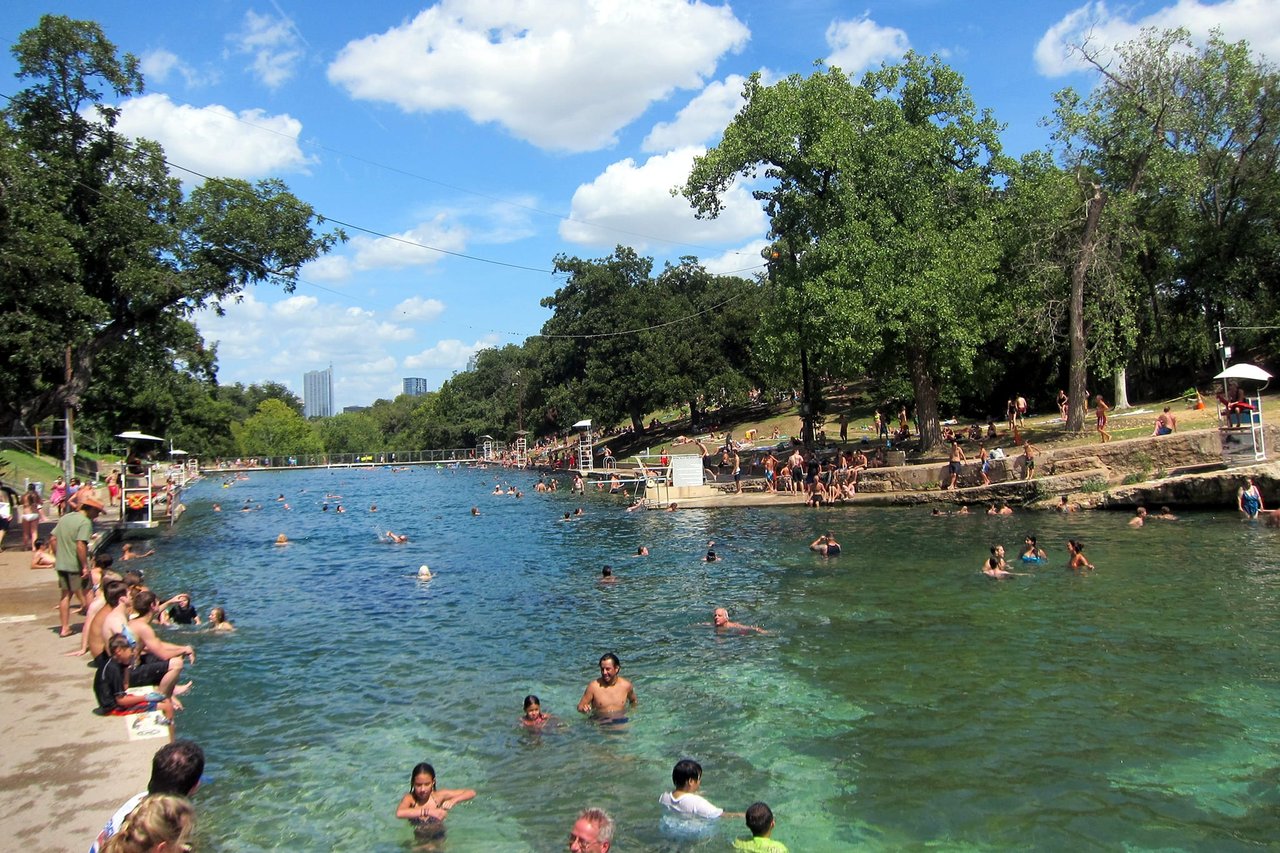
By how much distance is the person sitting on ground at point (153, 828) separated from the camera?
395 centimetres

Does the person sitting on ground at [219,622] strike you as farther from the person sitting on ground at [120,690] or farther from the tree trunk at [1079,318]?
the tree trunk at [1079,318]

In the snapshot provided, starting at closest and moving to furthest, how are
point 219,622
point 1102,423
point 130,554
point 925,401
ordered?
1. point 219,622
2. point 130,554
3. point 1102,423
4. point 925,401

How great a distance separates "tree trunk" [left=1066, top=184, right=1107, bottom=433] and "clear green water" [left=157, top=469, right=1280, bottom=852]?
8.51 metres

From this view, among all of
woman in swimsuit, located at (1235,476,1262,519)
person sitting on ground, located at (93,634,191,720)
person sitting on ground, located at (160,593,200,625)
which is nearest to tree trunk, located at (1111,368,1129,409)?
woman in swimsuit, located at (1235,476,1262,519)

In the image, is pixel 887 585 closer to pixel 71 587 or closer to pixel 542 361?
pixel 71 587

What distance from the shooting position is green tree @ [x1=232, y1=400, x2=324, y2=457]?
13525cm

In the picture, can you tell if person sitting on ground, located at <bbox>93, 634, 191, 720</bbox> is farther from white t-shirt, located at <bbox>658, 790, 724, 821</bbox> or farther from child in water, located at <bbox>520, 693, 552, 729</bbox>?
white t-shirt, located at <bbox>658, 790, 724, 821</bbox>

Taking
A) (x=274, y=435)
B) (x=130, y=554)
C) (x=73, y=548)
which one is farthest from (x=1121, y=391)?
(x=274, y=435)

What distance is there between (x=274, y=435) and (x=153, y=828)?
144 m

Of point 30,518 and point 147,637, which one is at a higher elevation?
point 30,518

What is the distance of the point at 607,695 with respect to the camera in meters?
11.2

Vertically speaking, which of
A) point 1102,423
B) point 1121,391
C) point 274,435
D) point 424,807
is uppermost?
point 274,435

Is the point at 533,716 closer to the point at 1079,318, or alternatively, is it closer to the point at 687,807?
the point at 687,807

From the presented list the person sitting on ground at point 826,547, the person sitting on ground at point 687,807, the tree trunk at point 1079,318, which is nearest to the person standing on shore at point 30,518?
the person sitting on ground at point 687,807
